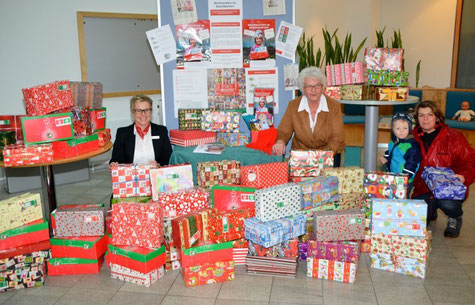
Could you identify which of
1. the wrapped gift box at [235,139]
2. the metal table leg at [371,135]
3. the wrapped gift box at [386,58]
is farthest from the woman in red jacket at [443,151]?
the wrapped gift box at [235,139]

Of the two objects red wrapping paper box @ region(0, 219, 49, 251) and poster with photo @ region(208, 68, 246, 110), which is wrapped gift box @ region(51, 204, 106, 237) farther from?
poster with photo @ region(208, 68, 246, 110)

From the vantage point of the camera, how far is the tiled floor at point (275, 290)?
2762mm

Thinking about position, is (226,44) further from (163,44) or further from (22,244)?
(22,244)

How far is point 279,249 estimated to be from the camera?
3127 millimetres

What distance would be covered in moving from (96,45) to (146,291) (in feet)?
13.6

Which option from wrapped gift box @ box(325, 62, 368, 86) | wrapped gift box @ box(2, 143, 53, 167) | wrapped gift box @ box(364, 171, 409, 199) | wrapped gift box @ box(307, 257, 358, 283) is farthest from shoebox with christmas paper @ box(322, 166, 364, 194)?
wrapped gift box @ box(2, 143, 53, 167)

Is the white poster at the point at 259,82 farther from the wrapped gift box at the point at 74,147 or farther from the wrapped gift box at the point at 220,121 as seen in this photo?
the wrapped gift box at the point at 74,147

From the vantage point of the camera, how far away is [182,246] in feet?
9.68

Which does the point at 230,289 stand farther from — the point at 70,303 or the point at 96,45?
the point at 96,45

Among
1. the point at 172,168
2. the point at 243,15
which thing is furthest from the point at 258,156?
the point at 243,15

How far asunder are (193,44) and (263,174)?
1.64 metres

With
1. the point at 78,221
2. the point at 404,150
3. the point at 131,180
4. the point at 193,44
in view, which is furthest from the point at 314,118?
the point at 78,221

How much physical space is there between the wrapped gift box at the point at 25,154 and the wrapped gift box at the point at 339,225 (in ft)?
6.70

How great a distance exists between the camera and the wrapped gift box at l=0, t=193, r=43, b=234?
117 inches
